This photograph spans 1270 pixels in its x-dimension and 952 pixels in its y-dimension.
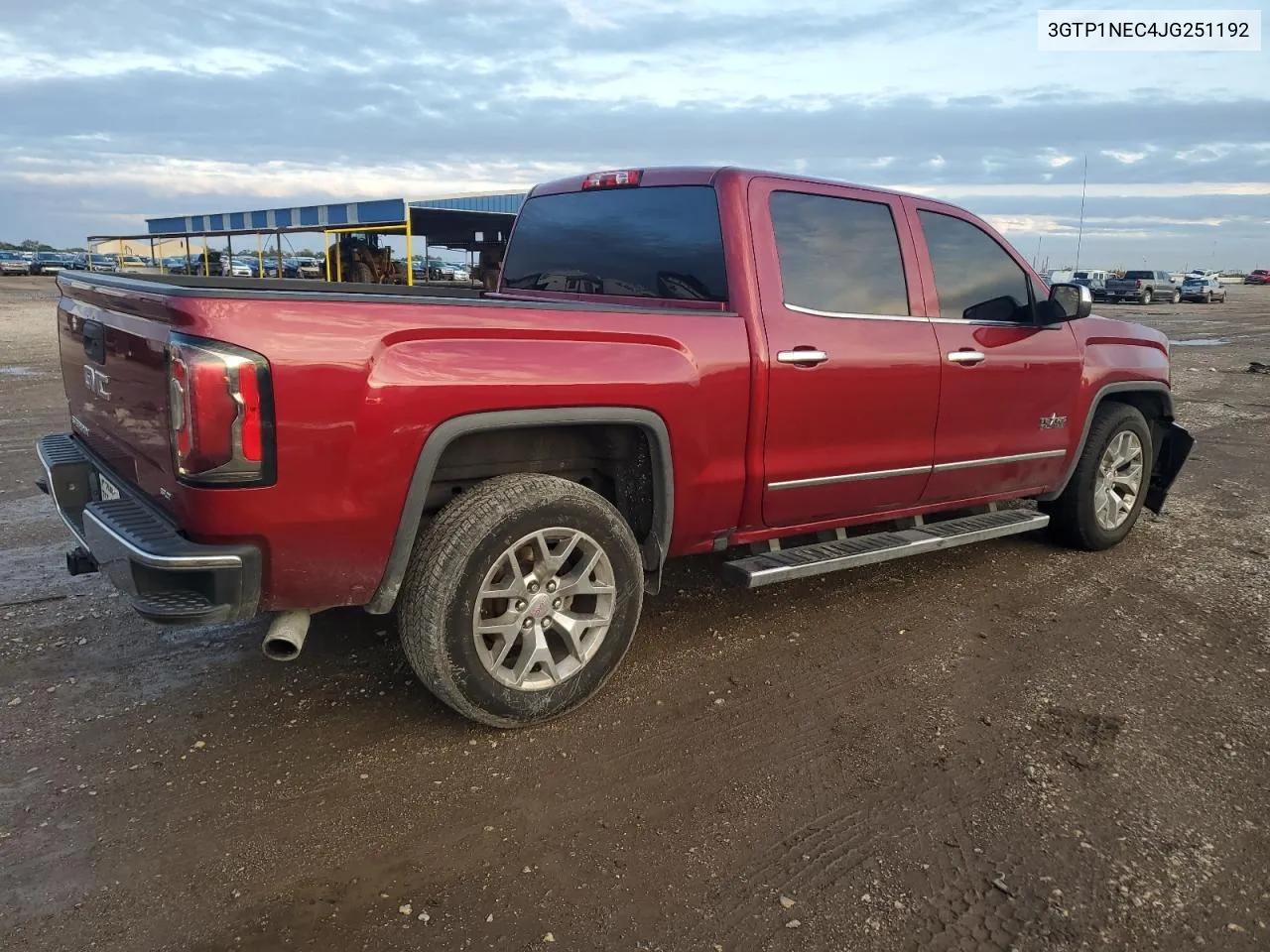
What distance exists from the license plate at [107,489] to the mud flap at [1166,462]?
558cm

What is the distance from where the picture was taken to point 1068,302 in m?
4.64

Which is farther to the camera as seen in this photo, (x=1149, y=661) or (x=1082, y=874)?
(x=1149, y=661)

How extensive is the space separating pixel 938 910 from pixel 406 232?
21593mm

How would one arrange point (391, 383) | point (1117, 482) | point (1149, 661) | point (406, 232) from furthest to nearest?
1. point (406, 232)
2. point (1117, 482)
3. point (1149, 661)
4. point (391, 383)

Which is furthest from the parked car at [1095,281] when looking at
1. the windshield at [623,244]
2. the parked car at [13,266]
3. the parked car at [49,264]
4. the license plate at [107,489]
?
the parked car at [13,266]

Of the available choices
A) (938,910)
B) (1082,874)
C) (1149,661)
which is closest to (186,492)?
(938,910)

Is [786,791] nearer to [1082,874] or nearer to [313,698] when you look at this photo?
[1082,874]

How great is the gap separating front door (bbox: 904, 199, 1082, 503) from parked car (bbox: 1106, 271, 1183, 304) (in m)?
44.3

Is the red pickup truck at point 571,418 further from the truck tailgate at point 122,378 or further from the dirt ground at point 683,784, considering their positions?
the dirt ground at point 683,784

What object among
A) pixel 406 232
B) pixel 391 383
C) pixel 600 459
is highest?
pixel 406 232

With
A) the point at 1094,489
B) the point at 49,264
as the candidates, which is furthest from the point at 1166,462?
the point at 49,264

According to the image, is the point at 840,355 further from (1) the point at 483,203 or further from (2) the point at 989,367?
(1) the point at 483,203

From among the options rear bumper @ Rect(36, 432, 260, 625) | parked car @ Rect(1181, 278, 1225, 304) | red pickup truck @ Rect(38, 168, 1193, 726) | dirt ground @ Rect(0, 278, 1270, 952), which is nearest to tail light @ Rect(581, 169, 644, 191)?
red pickup truck @ Rect(38, 168, 1193, 726)

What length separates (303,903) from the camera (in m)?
2.38
